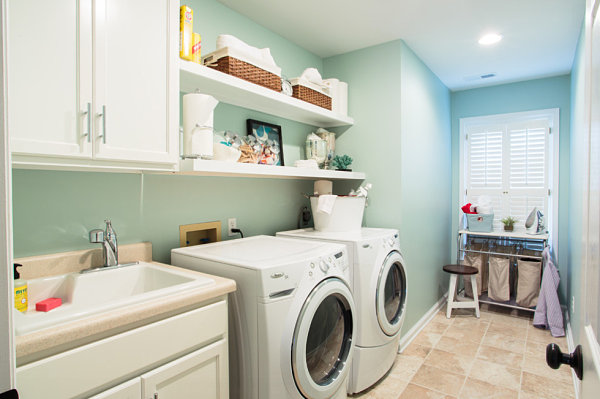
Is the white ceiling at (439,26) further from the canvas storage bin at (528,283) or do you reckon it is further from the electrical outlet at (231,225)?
the canvas storage bin at (528,283)

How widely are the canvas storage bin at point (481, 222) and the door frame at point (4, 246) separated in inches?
160

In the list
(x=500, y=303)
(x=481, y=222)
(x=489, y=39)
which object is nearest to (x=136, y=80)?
(x=489, y=39)

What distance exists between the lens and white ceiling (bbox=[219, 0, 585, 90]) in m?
2.26

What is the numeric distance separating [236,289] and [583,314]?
3.89 feet

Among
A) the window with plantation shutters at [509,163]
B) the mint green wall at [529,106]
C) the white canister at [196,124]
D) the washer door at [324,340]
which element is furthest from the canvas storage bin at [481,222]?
the white canister at [196,124]

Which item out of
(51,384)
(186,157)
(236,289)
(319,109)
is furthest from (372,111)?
(51,384)

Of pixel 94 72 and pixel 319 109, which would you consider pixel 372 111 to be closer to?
pixel 319 109

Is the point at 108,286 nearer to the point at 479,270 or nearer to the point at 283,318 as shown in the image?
the point at 283,318

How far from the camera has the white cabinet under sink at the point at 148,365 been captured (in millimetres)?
909

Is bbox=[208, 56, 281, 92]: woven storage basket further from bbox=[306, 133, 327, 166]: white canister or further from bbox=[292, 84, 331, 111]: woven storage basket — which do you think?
bbox=[306, 133, 327, 166]: white canister

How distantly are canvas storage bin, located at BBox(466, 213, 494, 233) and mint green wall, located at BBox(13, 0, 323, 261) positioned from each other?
2074 millimetres

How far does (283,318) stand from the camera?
1.46m

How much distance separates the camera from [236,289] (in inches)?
58.8

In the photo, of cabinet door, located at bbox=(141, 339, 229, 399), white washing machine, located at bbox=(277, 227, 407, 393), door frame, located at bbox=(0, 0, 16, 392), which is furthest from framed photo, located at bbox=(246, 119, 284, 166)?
door frame, located at bbox=(0, 0, 16, 392)
